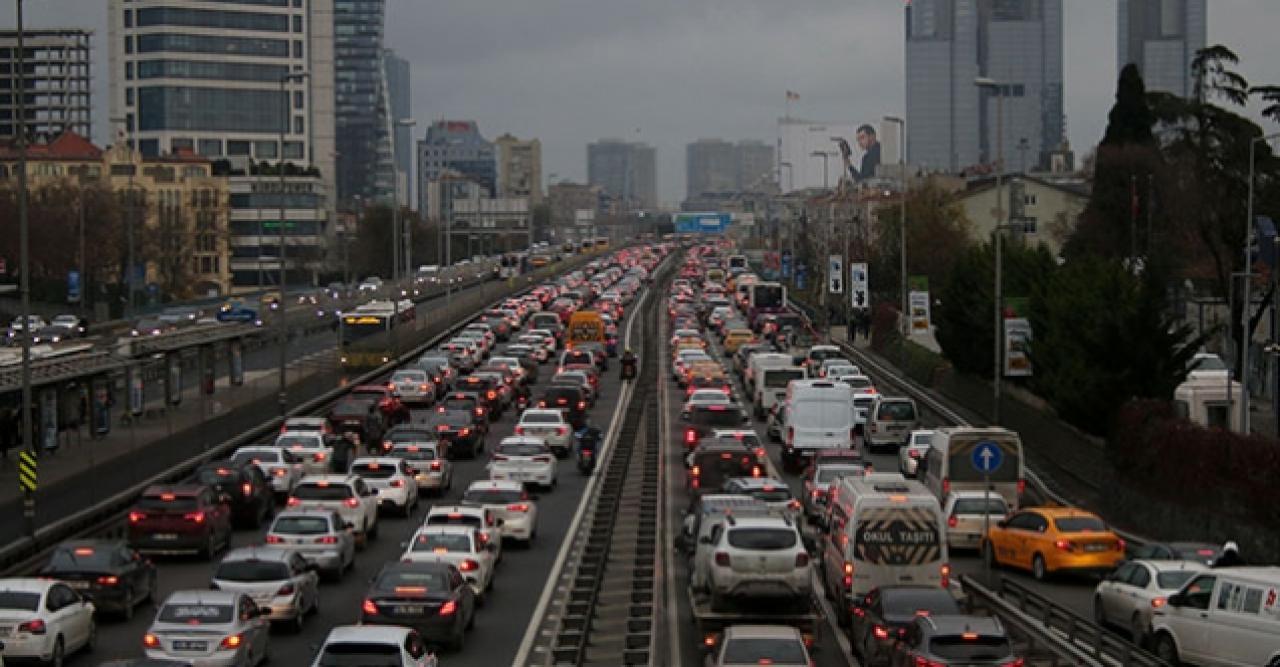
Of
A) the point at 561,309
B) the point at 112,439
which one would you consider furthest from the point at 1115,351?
the point at 561,309

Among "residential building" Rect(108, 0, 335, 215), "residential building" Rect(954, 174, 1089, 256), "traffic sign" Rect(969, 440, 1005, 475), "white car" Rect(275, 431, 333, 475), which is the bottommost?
"white car" Rect(275, 431, 333, 475)

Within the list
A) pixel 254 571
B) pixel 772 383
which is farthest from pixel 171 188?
pixel 254 571

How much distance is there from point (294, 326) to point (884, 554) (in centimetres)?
7772

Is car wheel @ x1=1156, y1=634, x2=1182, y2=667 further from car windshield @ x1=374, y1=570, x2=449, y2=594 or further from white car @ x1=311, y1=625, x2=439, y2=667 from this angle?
white car @ x1=311, y1=625, x2=439, y2=667

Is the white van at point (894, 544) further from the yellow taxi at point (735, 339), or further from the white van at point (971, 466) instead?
the yellow taxi at point (735, 339)

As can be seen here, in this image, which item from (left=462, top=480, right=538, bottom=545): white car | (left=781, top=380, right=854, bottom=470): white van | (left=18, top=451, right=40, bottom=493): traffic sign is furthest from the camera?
(left=781, top=380, right=854, bottom=470): white van

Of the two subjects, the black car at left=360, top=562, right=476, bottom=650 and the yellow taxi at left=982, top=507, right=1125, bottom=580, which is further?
the yellow taxi at left=982, top=507, right=1125, bottom=580

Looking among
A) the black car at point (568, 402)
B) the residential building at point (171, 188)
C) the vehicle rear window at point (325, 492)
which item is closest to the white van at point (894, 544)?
the vehicle rear window at point (325, 492)

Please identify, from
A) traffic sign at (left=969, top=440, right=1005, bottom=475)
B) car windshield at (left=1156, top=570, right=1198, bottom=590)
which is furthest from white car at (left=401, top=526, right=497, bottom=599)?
car windshield at (left=1156, top=570, right=1198, bottom=590)

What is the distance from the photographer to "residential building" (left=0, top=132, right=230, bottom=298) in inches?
5576

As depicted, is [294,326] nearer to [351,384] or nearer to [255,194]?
[351,384]

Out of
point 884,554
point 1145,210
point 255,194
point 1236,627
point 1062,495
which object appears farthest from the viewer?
point 255,194

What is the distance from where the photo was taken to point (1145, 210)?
98500mm

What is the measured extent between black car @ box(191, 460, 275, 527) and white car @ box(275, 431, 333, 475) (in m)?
5.48
